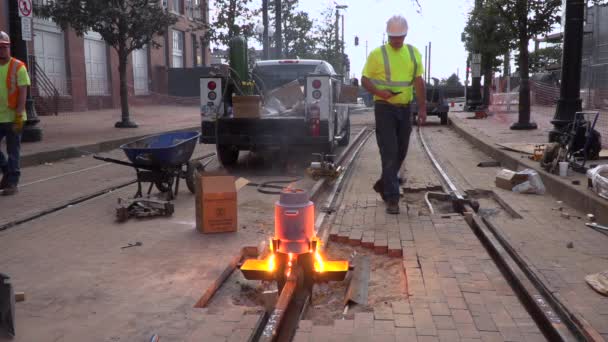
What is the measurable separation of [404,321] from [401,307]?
22 cm

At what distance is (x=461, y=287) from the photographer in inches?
161

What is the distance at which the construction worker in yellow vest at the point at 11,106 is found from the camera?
762 centimetres

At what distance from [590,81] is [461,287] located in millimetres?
20234

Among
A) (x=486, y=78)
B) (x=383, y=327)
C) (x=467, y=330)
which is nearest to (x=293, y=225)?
(x=383, y=327)

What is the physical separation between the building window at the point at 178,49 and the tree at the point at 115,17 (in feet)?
77.3

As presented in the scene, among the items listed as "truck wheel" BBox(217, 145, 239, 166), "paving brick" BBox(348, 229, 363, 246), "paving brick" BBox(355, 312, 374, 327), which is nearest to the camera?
"paving brick" BBox(355, 312, 374, 327)

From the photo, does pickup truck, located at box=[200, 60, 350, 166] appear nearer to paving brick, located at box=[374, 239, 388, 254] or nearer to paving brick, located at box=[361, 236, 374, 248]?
paving brick, located at box=[361, 236, 374, 248]

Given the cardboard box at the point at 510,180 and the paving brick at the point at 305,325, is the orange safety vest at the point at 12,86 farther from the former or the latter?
the cardboard box at the point at 510,180

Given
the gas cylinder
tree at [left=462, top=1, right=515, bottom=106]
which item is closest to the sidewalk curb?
the gas cylinder

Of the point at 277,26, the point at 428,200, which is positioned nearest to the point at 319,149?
the point at 428,200

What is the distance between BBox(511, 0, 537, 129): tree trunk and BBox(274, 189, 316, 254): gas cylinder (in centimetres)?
1292

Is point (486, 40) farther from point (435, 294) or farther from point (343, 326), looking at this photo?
point (343, 326)

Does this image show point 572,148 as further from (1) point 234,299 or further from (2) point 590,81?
(2) point 590,81

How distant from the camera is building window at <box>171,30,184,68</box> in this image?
40.8m
